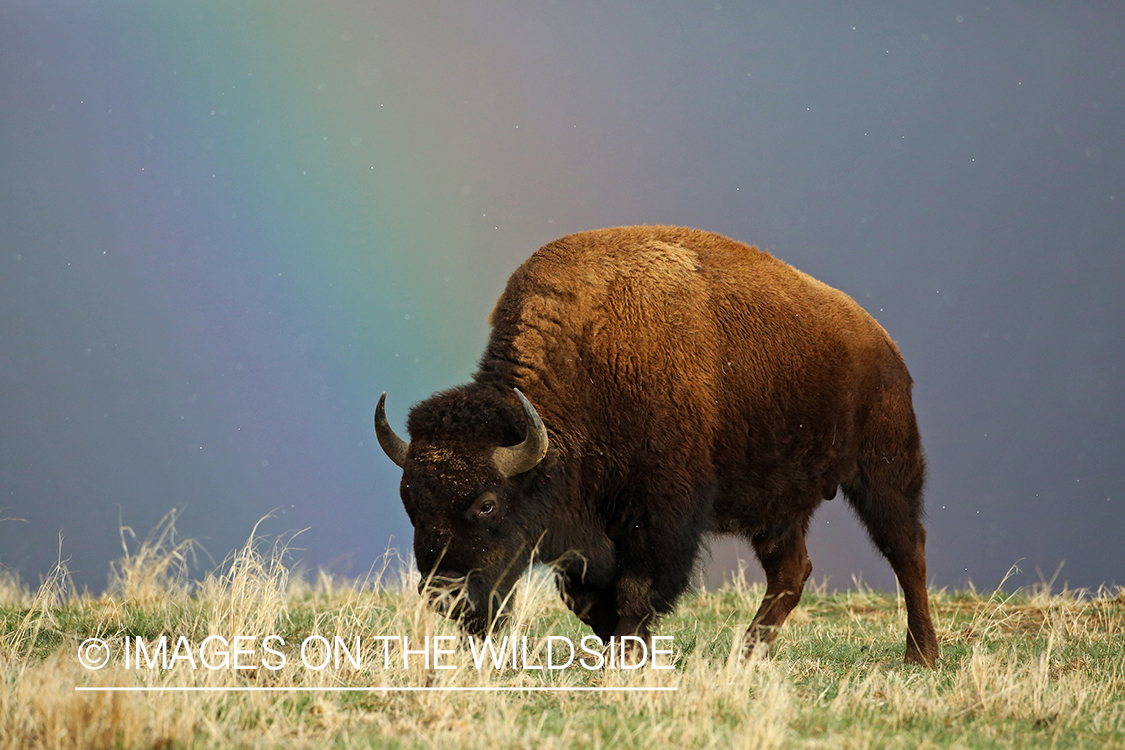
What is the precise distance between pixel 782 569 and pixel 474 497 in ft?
9.86

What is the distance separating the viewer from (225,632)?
5168 mm

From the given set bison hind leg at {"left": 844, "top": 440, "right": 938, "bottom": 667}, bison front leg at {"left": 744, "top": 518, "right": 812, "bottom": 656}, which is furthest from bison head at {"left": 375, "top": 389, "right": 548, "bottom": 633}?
bison hind leg at {"left": 844, "top": 440, "right": 938, "bottom": 667}

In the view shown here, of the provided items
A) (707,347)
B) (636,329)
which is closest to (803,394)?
(707,347)

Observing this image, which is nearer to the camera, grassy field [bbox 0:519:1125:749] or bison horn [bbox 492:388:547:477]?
grassy field [bbox 0:519:1125:749]

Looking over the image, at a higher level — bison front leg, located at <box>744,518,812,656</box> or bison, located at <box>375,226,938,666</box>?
bison, located at <box>375,226,938,666</box>

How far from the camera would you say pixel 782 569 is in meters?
7.19

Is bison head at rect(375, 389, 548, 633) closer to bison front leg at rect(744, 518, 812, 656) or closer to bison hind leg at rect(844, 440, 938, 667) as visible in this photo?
bison front leg at rect(744, 518, 812, 656)

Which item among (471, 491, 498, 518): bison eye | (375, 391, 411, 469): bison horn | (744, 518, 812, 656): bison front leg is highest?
(375, 391, 411, 469): bison horn

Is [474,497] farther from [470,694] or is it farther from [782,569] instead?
[782,569]

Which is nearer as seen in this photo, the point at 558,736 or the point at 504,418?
the point at 558,736

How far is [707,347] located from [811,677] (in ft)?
6.48

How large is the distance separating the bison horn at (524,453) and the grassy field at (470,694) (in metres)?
0.78

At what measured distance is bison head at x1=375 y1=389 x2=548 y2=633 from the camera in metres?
5.06

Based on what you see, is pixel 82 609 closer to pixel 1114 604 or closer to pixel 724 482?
pixel 724 482
